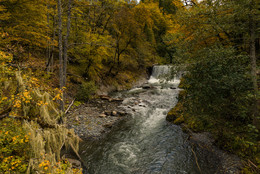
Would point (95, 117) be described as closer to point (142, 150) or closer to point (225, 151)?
point (142, 150)

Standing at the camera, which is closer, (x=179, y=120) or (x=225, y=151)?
(x=225, y=151)

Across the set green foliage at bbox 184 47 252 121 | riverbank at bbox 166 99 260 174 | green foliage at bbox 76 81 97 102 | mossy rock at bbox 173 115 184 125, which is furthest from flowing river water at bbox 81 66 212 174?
green foliage at bbox 76 81 97 102

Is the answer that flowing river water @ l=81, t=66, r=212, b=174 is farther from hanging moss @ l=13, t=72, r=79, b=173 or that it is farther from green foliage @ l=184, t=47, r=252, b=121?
hanging moss @ l=13, t=72, r=79, b=173

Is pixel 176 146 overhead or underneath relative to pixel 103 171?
overhead

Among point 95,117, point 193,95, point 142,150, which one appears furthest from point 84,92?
point 193,95

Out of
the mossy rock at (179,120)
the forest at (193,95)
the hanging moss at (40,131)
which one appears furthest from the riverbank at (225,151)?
the hanging moss at (40,131)

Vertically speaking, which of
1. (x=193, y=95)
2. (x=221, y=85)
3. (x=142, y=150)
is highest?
(x=221, y=85)

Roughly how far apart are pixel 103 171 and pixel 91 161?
35.5 inches

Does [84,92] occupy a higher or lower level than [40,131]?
lower

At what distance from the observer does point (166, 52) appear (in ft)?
124

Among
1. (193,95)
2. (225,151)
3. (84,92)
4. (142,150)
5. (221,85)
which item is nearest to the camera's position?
(221,85)

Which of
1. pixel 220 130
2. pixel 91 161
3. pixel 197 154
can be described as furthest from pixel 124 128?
pixel 220 130

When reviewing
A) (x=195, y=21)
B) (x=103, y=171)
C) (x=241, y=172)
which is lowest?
(x=103, y=171)

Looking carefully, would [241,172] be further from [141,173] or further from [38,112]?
[38,112]
